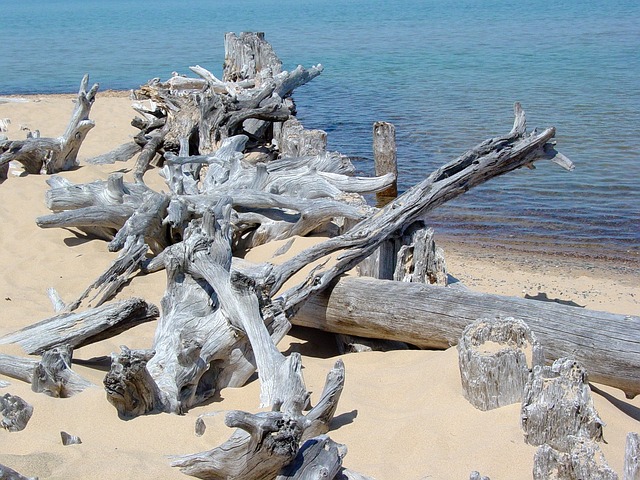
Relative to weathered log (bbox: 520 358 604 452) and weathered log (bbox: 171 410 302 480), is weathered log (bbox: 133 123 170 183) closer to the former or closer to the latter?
weathered log (bbox: 171 410 302 480)

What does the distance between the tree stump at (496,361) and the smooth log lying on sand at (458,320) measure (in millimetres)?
253

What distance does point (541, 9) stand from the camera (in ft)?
158

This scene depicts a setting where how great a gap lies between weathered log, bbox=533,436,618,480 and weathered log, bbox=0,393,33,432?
8.04ft

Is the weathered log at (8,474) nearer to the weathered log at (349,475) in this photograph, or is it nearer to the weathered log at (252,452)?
the weathered log at (252,452)

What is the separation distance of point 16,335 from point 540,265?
592 cm

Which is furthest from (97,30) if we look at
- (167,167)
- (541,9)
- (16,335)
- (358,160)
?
(16,335)

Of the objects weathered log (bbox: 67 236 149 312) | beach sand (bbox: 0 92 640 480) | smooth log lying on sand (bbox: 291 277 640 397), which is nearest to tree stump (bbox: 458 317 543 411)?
beach sand (bbox: 0 92 640 480)

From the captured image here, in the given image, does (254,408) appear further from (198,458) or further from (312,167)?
(312,167)

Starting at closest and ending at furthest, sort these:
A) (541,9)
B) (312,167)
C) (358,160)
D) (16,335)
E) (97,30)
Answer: (16,335), (312,167), (358,160), (97,30), (541,9)

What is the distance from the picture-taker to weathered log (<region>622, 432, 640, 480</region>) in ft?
9.77

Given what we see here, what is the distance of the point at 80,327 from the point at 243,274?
4.05 feet

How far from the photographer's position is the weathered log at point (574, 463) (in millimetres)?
3059

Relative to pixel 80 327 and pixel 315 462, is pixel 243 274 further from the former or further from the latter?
pixel 315 462

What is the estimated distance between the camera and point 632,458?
9.82ft
